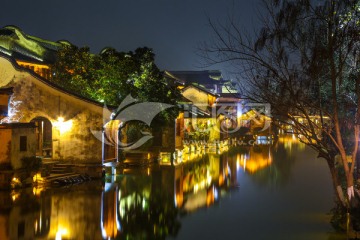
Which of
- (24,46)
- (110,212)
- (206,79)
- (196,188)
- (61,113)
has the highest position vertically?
(206,79)

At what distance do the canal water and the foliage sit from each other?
15.0ft

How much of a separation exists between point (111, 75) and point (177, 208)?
12120 mm

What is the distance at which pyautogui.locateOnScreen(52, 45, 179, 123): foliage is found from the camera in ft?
83.3

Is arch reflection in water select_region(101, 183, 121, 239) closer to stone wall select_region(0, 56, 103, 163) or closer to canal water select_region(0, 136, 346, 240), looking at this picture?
canal water select_region(0, 136, 346, 240)

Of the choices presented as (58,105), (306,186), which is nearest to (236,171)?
(306,186)

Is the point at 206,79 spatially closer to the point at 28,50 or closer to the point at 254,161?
the point at 254,161

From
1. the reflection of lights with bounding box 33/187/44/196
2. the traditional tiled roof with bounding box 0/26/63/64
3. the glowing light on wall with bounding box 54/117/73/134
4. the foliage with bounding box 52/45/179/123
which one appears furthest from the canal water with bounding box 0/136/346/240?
the traditional tiled roof with bounding box 0/26/63/64

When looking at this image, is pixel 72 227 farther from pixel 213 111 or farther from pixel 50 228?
pixel 213 111

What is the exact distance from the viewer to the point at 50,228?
11773mm

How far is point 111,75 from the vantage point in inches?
998

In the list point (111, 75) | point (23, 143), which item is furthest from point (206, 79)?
point (23, 143)

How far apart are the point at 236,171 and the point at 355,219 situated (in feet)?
47.4

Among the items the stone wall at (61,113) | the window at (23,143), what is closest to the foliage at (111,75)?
the stone wall at (61,113)

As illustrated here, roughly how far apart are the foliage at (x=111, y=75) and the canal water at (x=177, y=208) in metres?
4.57
